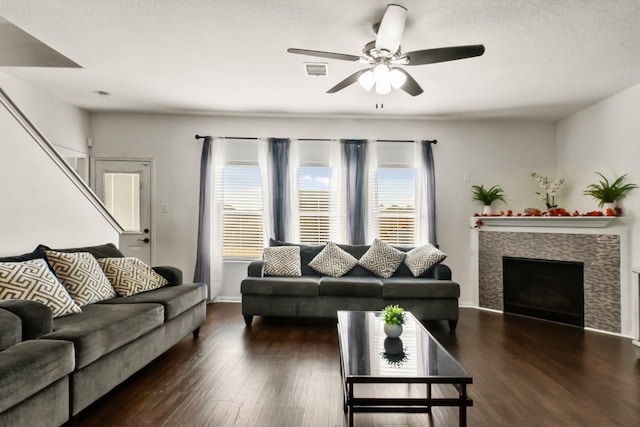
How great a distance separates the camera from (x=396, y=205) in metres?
5.28

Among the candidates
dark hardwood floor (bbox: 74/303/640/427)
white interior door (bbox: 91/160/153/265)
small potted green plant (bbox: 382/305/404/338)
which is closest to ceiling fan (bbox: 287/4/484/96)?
small potted green plant (bbox: 382/305/404/338)

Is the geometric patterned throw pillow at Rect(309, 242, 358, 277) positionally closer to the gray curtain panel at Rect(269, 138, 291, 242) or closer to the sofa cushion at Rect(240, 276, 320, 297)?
the sofa cushion at Rect(240, 276, 320, 297)

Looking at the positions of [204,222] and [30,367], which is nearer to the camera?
[30,367]

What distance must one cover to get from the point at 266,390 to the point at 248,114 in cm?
390

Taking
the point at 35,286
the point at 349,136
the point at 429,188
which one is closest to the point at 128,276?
the point at 35,286

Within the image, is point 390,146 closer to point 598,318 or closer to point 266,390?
point 598,318

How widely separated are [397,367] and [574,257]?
11.9 feet

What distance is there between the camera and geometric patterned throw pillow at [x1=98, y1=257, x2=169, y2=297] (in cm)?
310

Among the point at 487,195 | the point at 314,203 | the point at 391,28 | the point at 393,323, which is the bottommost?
the point at 393,323

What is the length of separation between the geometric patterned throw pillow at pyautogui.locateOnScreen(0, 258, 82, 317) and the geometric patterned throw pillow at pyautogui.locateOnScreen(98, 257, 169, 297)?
0.57 metres

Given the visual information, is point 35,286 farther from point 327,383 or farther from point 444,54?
point 444,54

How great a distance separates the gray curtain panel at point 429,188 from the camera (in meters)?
5.12

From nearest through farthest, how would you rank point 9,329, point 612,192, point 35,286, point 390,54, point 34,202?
point 9,329 < point 35,286 < point 390,54 < point 34,202 < point 612,192

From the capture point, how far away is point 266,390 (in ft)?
8.09
